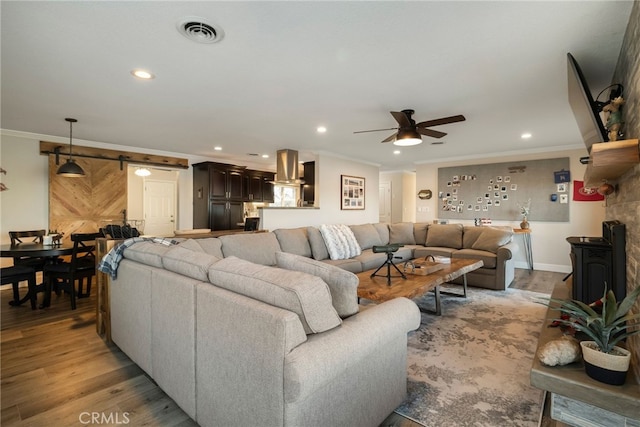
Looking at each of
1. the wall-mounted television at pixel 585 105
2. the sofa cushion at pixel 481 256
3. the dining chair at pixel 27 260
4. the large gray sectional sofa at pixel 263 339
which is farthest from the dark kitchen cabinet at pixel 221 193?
the wall-mounted television at pixel 585 105

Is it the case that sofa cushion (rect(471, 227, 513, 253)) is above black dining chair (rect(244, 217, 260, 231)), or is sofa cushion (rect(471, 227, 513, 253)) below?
Result: below

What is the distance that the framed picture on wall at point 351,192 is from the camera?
6688 millimetres

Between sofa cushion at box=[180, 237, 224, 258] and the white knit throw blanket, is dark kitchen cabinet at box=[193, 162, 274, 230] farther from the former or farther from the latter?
sofa cushion at box=[180, 237, 224, 258]

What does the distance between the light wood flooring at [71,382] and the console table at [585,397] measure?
0.74 metres

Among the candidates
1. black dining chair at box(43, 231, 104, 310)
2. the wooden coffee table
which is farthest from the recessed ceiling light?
the wooden coffee table

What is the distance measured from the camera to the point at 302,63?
7.91 ft

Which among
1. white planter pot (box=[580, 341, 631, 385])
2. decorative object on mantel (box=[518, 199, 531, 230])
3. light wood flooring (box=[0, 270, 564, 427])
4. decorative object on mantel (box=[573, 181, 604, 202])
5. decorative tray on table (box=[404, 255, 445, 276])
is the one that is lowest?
light wood flooring (box=[0, 270, 564, 427])

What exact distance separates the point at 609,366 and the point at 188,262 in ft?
7.37

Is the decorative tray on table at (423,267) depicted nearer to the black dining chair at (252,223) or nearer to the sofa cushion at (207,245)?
the sofa cushion at (207,245)

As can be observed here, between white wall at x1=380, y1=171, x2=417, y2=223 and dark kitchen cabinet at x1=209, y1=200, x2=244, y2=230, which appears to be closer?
dark kitchen cabinet at x1=209, y1=200, x2=244, y2=230

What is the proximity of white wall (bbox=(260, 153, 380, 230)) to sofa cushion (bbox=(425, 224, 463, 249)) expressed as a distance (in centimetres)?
199

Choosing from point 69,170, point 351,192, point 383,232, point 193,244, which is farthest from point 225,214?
point 193,244

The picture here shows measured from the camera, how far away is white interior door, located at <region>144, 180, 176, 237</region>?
743 cm

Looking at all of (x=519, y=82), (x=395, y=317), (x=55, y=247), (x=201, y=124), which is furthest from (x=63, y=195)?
(x=519, y=82)
